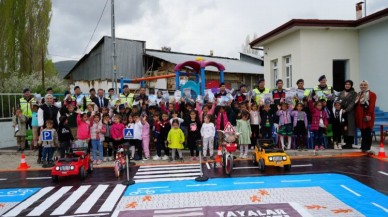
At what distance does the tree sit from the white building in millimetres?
18307

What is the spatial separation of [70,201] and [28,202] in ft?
2.81

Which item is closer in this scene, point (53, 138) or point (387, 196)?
point (387, 196)

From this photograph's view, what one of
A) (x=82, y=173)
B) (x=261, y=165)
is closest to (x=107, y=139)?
(x=82, y=173)

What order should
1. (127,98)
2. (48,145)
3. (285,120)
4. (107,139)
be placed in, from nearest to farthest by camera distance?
1. (48,145)
2. (107,139)
3. (285,120)
4. (127,98)

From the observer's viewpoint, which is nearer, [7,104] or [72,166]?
[72,166]

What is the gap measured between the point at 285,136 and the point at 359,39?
7.57 meters

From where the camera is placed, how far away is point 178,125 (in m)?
9.84

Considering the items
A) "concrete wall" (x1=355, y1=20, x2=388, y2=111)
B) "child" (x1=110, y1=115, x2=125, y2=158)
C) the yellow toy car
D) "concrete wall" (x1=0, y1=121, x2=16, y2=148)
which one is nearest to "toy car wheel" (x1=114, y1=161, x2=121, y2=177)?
"child" (x1=110, y1=115, x2=125, y2=158)

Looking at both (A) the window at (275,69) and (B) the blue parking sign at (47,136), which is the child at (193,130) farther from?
(A) the window at (275,69)

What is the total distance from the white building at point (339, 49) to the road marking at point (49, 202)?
37.8ft

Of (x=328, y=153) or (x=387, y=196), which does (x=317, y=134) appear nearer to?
(x=328, y=153)

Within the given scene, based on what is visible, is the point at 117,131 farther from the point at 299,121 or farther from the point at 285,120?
the point at 299,121

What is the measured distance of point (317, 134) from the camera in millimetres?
10781

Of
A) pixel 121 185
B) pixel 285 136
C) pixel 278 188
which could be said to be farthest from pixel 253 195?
pixel 285 136
